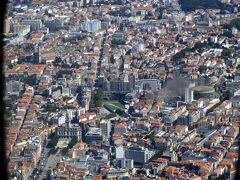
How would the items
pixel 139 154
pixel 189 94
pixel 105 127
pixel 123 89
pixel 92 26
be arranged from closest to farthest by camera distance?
pixel 139 154
pixel 105 127
pixel 189 94
pixel 123 89
pixel 92 26

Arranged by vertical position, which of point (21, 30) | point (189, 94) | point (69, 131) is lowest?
point (69, 131)

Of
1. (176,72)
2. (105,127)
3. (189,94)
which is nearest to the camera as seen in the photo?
(105,127)

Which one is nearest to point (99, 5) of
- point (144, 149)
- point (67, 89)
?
point (67, 89)

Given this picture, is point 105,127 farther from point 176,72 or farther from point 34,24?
point 34,24

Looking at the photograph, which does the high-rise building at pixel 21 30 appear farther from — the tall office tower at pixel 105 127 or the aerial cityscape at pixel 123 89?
the tall office tower at pixel 105 127

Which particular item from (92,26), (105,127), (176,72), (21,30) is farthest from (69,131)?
(92,26)

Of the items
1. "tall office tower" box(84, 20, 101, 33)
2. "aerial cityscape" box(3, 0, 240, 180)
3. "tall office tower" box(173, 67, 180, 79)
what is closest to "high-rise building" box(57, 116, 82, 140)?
"aerial cityscape" box(3, 0, 240, 180)

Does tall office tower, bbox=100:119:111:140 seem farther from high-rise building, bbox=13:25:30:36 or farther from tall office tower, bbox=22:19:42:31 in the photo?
tall office tower, bbox=22:19:42:31
